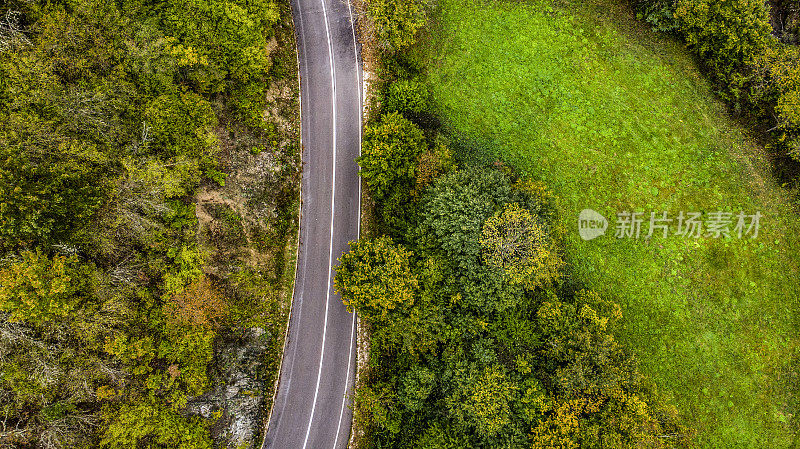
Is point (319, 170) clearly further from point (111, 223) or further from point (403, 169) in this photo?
point (111, 223)

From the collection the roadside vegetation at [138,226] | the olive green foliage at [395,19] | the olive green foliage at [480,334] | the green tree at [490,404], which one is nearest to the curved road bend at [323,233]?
the roadside vegetation at [138,226]

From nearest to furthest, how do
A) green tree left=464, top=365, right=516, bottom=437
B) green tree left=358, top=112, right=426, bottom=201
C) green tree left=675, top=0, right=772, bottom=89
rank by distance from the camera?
green tree left=464, top=365, right=516, bottom=437 < green tree left=358, top=112, right=426, bottom=201 < green tree left=675, top=0, right=772, bottom=89

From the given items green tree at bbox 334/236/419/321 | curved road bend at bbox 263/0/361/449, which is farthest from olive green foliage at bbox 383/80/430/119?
green tree at bbox 334/236/419/321

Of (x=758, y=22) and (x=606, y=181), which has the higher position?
(x=758, y=22)

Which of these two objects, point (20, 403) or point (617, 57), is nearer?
point (20, 403)

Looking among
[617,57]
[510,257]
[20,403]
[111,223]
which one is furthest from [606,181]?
[20,403]

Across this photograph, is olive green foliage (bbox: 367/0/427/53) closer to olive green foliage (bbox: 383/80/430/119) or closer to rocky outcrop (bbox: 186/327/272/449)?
olive green foliage (bbox: 383/80/430/119)

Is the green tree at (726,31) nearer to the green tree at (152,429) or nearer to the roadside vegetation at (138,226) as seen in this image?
the roadside vegetation at (138,226)
